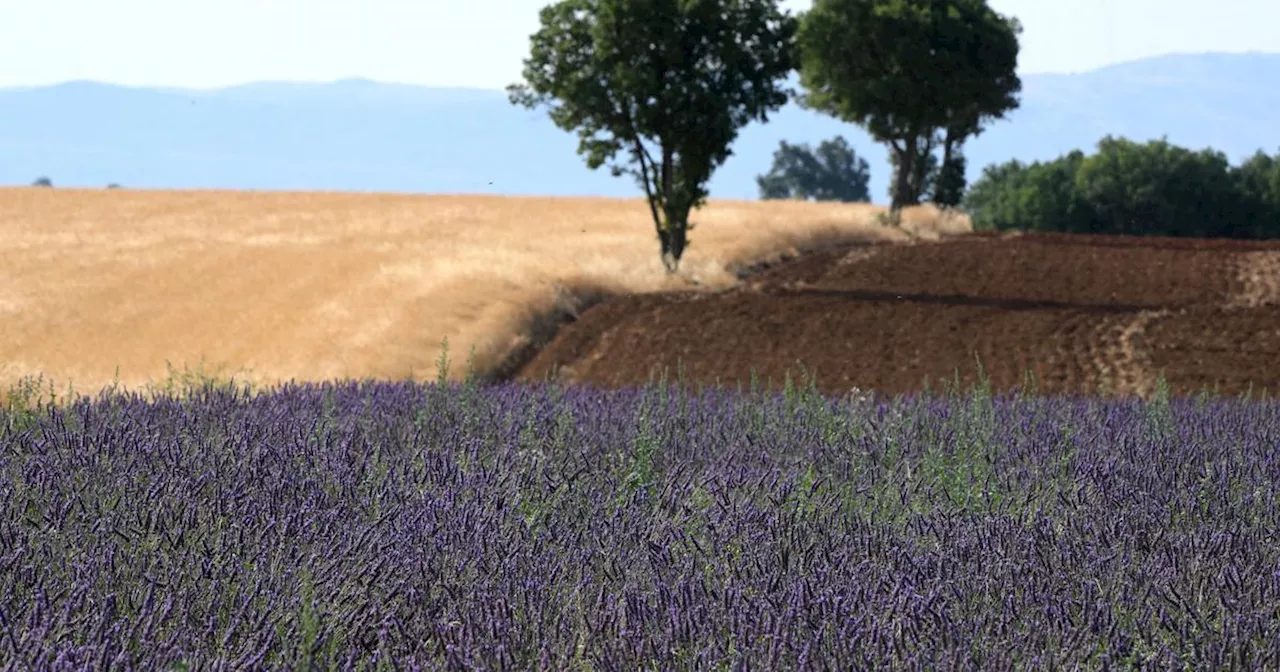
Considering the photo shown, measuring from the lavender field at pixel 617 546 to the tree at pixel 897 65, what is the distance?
126 feet

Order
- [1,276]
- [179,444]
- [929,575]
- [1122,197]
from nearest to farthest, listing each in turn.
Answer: [929,575] < [179,444] < [1,276] < [1122,197]

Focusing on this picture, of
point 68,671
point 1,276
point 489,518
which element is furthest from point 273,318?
point 68,671

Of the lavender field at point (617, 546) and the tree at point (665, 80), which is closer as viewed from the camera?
the lavender field at point (617, 546)

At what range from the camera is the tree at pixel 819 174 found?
105 meters

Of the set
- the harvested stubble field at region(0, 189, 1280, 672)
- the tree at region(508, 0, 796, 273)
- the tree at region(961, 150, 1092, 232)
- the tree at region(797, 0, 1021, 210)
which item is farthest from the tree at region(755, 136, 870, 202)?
the harvested stubble field at region(0, 189, 1280, 672)

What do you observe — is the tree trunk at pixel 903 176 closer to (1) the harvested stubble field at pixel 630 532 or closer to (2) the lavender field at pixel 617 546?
(1) the harvested stubble field at pixel 630 532

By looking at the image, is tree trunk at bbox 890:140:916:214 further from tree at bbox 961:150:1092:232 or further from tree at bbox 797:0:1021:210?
tree at bbox 961:150:1092:232

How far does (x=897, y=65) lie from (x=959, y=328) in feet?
87.6

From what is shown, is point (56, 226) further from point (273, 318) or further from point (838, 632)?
point (838, 632)

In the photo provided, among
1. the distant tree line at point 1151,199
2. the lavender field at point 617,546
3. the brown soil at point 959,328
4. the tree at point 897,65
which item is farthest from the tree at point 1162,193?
the lavender field at point 617,546

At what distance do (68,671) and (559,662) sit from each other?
1.02 meters

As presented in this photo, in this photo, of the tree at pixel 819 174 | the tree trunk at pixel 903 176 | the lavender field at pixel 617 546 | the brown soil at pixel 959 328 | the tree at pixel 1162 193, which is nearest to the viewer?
the lavender field at pixel 617 546

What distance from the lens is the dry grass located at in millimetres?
20641

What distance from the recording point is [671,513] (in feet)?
17.1
